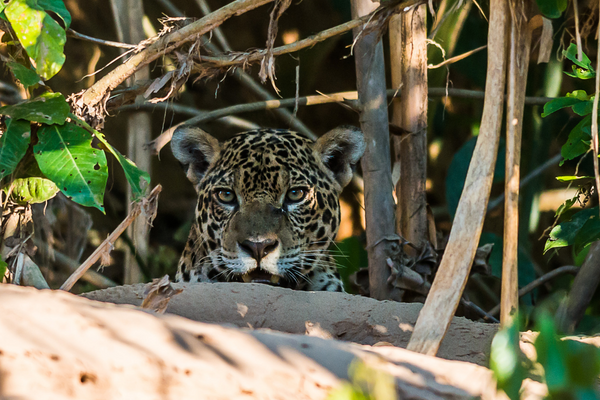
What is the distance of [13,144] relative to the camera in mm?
3055

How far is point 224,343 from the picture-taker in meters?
1.81

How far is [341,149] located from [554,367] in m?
4.00

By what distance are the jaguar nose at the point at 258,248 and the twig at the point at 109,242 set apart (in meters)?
0.96

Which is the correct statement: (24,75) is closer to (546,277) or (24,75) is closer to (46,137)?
(46,137)

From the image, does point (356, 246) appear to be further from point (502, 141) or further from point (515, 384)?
point (515, 384)

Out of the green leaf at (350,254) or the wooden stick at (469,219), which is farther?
the green leaf at (350,254)

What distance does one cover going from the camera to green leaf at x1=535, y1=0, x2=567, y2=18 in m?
2.79

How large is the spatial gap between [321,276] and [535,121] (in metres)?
2.85

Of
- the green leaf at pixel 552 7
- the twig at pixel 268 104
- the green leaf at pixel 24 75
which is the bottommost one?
the twig at pixel 268 104

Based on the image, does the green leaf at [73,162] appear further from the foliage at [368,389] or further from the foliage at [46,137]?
the foliage at [368,389]

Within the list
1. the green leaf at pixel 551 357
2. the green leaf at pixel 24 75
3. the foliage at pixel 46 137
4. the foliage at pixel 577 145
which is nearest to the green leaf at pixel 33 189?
the foliage at pixel 46 137

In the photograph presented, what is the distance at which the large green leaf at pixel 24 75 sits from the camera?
313cm

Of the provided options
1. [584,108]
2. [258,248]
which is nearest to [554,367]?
[584,108]

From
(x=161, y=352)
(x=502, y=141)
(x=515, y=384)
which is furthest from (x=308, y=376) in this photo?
(x=502, y=141)
